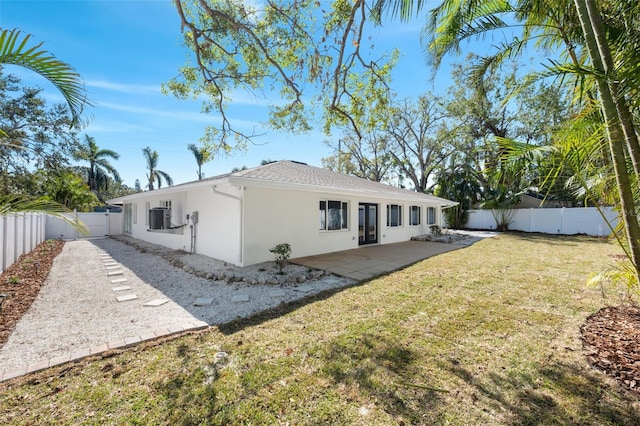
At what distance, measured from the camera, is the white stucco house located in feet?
27.3

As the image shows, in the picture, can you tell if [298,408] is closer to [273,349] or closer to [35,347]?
[273,349]

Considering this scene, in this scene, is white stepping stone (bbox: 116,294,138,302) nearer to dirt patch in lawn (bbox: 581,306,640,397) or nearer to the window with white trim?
dirt patch in lawn (bbox: 581,306,640,397)

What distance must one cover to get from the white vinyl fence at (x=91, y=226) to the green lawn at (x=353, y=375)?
18.2 m

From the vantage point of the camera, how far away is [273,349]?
354 cm

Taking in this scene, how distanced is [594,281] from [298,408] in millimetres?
4326

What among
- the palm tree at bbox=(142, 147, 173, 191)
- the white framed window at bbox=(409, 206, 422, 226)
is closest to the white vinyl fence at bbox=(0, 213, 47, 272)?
the white framed window at bbox=(409, 206, 422, 226)

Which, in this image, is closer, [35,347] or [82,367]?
[82,367]

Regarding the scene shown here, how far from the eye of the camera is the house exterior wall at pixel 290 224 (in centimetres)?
842

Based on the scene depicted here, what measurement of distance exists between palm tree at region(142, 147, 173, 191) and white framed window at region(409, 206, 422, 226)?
28.0 meters

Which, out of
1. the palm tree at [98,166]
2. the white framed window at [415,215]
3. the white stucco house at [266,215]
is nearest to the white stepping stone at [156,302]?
the white stucco house at [266,215]

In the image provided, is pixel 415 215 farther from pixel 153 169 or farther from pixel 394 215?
pixel 153 169

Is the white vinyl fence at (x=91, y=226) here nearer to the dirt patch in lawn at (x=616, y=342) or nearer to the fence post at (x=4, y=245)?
the fence post at (x=4, y=245)

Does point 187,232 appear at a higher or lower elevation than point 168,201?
lower

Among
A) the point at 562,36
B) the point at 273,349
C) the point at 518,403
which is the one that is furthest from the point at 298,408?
the point at 562,36
